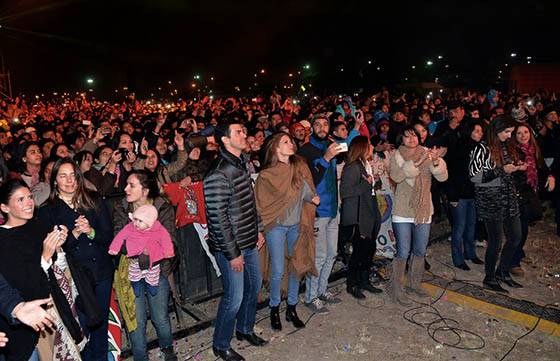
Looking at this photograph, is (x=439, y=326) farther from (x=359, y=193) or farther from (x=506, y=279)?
(x=359, y=193)

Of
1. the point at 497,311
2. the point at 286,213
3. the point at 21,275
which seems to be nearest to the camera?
the point at 21,275

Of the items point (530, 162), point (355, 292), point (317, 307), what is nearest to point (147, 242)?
point (317, 307)

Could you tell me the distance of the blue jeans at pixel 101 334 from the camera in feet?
14.1

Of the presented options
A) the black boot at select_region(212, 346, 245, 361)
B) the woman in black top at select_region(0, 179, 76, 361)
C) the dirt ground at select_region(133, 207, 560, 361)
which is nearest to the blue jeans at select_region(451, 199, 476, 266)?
the dirt ground at select_region(133, 207, 560, 361)

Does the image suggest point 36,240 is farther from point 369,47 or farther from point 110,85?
point 110,85

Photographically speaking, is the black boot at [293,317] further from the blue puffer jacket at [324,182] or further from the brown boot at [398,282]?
the brown boot at [398,282]

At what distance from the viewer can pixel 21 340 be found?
3.32 meters

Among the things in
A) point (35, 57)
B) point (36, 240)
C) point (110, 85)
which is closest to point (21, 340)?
point (36, 240)

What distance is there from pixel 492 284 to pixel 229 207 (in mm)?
4075

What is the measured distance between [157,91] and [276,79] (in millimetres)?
21620

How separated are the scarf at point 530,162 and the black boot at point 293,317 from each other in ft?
12.9

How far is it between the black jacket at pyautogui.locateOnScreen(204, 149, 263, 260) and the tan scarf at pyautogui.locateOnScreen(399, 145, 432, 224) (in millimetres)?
2321

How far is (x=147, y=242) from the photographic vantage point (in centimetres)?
422

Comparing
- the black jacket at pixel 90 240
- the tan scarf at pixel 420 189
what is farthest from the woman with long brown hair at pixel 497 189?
the black jacket at pixel 90 240
